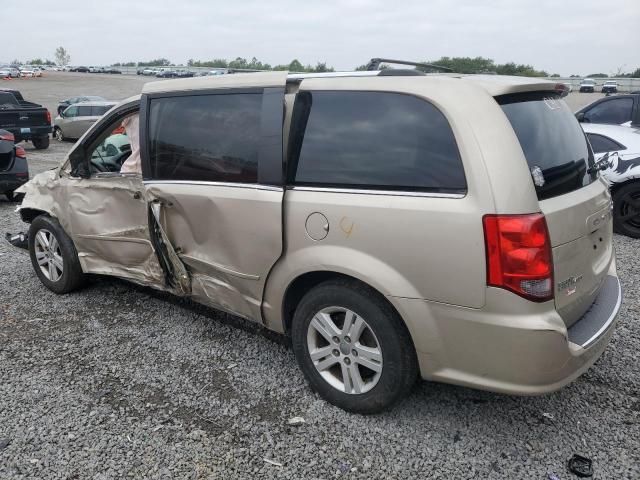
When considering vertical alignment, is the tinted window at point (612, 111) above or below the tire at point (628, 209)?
above

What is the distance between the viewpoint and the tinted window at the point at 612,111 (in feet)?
27.2

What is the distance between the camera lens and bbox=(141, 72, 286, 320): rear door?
2.99 m

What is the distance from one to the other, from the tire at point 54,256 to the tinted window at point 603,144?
21.0 feet

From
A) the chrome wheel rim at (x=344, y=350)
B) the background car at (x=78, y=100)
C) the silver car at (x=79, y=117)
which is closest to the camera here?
the chrome wheel rim at (x=344, y=350)

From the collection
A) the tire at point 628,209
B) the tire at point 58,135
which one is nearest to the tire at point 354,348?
the tire at point 628,209

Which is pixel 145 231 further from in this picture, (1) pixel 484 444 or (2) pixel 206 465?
(1) pixel 484 444

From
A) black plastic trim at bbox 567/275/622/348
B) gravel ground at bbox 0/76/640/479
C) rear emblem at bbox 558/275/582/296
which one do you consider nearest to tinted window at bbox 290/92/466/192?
rear emblem at bbox 558/275/582/296

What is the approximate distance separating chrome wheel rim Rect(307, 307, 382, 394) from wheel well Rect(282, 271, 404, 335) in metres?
0.17

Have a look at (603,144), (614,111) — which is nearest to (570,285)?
(603,144)

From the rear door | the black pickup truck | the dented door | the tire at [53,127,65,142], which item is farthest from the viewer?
the tire at [53,127,65,142]

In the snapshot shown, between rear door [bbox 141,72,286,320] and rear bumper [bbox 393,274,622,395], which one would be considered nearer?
rear bumper [bbox 393,274,622,395]

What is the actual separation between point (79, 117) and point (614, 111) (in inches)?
670

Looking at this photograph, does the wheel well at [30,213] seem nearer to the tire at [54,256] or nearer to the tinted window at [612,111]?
the tire at [54,256]

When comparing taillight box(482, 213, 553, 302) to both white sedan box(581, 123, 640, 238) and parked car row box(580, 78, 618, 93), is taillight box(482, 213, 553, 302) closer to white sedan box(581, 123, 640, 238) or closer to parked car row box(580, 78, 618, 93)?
white sedan box(581, 123, 640, 238)
